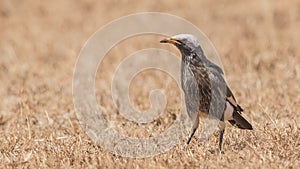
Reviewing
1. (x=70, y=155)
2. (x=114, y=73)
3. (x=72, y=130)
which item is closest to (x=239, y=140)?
(x=70, y=155)

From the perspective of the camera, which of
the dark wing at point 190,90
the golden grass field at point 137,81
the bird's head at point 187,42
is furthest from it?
the bird's head at point 187,42

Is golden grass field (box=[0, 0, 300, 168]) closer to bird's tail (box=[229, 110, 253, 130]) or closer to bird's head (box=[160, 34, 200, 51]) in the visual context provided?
bird's tail (box=[229, 110, 253, 130])

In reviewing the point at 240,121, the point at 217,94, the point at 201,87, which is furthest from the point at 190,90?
the point at 240,121

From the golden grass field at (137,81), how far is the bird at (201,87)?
0.27 m

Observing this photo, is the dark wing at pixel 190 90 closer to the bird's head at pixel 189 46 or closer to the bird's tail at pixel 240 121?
the bird's head at pixel 189 46

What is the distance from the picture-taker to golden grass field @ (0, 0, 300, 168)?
4.79 metres

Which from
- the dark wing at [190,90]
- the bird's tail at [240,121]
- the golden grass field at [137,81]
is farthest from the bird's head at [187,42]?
the golden grass field at [137,81]

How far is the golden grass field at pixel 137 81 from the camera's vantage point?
15.7 feet

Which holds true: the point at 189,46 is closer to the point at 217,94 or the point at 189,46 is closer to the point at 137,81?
the point at 217,94

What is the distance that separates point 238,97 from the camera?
→ 24.4ft

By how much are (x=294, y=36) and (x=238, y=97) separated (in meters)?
3.43

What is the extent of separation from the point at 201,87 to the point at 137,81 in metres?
3.81

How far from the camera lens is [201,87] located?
16.6ft

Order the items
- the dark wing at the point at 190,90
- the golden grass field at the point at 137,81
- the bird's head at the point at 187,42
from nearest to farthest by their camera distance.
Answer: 1. the golden grass field at the point at 137,81
2. the dark wing at the point at 190,90
3. the bird's head at the point at 187,42
